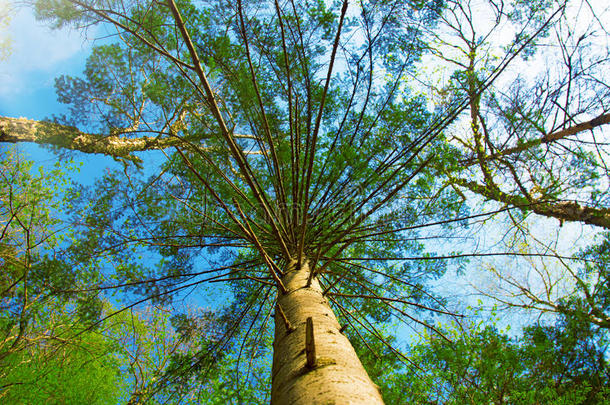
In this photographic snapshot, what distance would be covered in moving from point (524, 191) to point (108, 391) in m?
9.19

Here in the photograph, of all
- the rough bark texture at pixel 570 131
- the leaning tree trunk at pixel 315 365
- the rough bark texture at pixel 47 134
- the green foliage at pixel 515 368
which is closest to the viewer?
the leaning tree trunk at pixel 315 365

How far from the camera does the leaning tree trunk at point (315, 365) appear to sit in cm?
90

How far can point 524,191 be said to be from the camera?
146 inches

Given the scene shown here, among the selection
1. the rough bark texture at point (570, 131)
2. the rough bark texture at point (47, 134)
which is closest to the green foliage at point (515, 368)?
the rough bark texture at point (570, 131)

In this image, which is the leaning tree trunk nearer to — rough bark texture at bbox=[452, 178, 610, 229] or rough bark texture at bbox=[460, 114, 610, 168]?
rough bark texture at bbox=[452, 178, 610, 229]

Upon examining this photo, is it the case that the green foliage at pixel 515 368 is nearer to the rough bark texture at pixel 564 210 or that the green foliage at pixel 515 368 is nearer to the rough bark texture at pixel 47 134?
the rough bark texture at pixel 564 210

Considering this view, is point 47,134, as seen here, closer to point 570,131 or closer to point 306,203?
point 306,203

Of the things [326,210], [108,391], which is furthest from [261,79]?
[108,391]

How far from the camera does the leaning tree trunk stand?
90 centimetres

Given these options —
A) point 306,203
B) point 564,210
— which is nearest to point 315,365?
point 306,203

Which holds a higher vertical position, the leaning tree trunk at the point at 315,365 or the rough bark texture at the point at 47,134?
the rough bark texture at the point at 47,134

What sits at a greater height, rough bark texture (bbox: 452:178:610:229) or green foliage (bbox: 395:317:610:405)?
rough bark texture (bbox: 452:178:610:229)

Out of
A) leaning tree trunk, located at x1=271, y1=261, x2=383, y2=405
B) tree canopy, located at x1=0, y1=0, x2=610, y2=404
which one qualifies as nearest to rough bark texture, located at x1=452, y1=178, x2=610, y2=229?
tree canopy, located at x1=0, y1=0, x2=610, y2=404

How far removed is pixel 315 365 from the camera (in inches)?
40.4
